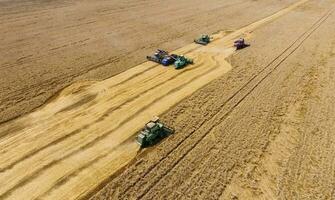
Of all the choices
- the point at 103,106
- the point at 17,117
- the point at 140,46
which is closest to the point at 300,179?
the point at 103,106

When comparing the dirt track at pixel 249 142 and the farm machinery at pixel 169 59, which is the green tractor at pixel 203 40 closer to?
the dirt track at pixel 249 142

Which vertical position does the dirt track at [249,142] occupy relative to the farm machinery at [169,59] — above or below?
below

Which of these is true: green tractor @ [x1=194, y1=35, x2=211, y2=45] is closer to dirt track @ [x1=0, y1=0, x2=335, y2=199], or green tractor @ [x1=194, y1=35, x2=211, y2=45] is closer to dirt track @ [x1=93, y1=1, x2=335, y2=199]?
dirt track @ [x1=0, y1=0, x2=335, y2=199]

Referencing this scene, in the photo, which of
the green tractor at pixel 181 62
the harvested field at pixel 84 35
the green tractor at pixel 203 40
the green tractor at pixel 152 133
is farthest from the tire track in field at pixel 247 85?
the harvested field at pixel 84 35

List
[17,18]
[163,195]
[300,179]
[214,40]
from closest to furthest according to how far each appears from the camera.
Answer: [163,195]
[300,179]
[214,40]
[17,18]

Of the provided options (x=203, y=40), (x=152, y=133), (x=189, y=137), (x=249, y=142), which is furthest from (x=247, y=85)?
(x=203, y=40)

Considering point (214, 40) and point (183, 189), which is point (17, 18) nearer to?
point (214, 40)
